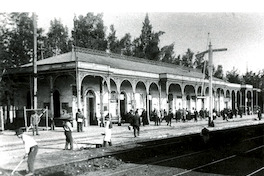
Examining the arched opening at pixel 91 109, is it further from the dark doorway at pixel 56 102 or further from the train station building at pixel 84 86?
the dark doorway at pixel 56 102

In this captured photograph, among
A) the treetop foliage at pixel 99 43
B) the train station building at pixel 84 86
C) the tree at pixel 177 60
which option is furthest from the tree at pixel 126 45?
the train station building at pixel 84 86

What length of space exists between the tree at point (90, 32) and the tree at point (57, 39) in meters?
1.79

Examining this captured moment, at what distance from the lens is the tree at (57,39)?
54166 mm

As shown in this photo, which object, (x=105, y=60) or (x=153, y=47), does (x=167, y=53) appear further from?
(x=105, y=60)

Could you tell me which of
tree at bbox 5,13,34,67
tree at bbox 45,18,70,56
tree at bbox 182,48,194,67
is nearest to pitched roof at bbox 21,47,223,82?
tree at bbox 5,13,34,67

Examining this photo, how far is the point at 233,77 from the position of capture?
70.8m

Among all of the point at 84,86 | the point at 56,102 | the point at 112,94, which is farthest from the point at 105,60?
the point at 56,102

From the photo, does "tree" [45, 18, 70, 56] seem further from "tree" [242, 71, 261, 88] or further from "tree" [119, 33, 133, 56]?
"tree" [242, 71, 261, 88]

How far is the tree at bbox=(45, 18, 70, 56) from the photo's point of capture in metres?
54.2

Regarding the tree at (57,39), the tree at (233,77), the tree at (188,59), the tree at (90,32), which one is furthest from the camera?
the tree at (188,59)

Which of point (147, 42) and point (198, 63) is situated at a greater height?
point (147, 42)

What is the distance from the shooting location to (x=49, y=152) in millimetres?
13102

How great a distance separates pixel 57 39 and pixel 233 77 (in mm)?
40123

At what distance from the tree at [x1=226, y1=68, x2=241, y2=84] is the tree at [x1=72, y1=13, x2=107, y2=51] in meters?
30.9
